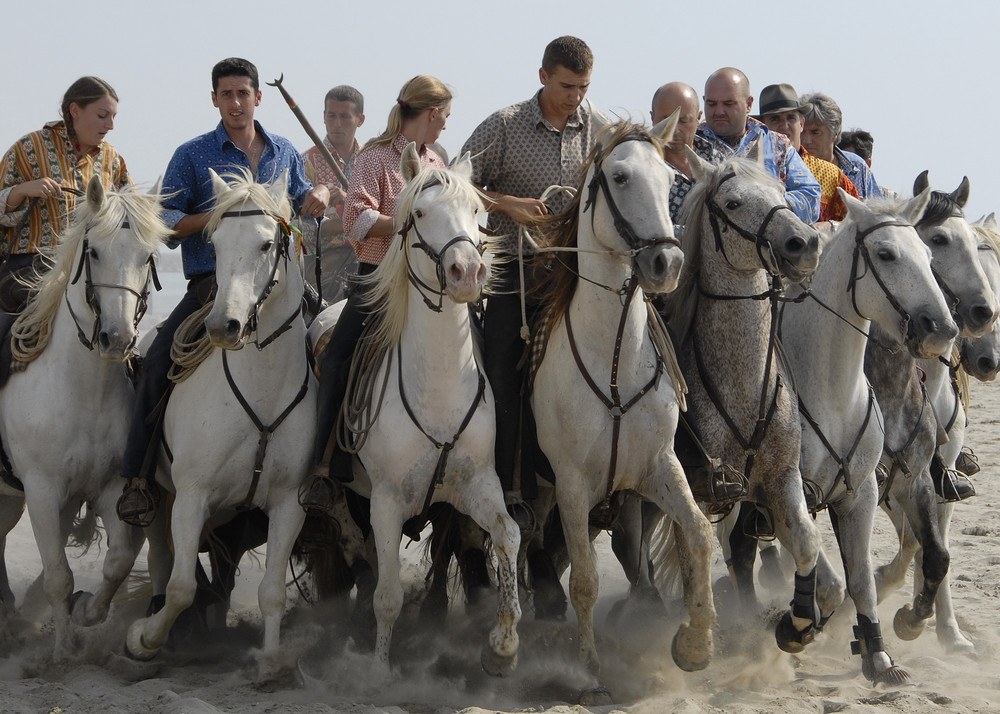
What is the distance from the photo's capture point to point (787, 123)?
7.80 metres

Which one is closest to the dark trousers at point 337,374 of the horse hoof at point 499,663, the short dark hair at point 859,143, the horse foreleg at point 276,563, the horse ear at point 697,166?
the horse foreleg at point 276,563

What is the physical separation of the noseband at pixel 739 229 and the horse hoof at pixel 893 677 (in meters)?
2.01

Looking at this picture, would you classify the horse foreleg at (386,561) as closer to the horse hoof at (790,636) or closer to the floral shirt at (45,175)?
the horse hoof at (790,636)

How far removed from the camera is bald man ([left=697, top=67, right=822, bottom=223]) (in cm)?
649

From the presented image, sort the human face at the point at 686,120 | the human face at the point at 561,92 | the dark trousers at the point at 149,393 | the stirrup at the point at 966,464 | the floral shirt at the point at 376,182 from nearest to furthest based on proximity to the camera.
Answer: the dark trousers at the point at 149,393 → the floral shirt at the point at 376,182 → the human face at the point at 561,92 → the human face at the point at 686,120 → the stirrup at the point at 966,464

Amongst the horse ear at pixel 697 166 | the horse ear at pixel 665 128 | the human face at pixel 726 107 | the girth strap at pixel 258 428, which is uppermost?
the human face at pixel 726 107

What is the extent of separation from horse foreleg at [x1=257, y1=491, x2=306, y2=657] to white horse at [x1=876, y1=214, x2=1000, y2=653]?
336 centimetres

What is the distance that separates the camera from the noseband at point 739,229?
17.0 feet

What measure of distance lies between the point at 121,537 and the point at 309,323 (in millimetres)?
1825

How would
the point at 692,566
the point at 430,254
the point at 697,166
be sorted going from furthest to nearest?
the point at 697,166 → the point at 692,566 → the point at 430,254

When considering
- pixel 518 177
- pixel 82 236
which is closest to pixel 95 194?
pixel 82 236

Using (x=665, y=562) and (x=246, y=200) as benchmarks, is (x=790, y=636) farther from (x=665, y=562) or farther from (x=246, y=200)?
(x=246, y=200)

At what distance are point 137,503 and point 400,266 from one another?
1739 millimetres

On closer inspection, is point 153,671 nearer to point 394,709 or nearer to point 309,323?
point 394,709
